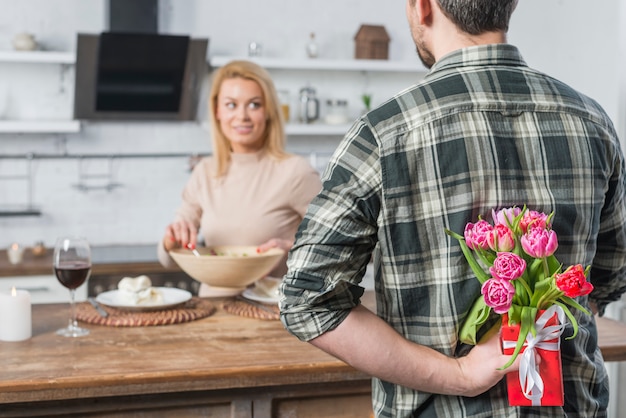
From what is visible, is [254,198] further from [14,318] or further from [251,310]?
[14,318]

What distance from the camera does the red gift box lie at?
127 cm

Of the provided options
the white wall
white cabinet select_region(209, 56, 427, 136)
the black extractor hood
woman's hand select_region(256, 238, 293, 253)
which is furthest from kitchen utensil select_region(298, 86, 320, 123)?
woman's hand select_region(256, 238, 293, 253)

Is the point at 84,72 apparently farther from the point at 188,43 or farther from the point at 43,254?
the point at 43,254

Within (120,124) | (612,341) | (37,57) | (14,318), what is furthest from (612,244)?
(120,124)

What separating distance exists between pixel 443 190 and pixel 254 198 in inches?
76.3

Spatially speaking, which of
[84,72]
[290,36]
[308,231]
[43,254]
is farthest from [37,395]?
[290,36]

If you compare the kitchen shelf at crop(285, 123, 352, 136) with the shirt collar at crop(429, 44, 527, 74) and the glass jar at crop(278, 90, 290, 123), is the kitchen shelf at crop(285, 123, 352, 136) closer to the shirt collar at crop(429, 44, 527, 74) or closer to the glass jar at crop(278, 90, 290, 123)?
the glass jar at crop(278, 90, 290, 123)

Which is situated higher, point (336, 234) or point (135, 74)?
point (135, 74)

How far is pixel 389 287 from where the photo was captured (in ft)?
4.34

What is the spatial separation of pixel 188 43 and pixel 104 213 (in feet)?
3.65

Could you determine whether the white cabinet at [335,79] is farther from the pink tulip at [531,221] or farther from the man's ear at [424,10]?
the pink tulip at [531,221]

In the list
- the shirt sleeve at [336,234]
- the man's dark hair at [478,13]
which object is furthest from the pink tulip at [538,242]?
the man's dark hair at [478,13]

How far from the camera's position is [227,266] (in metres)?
2.48

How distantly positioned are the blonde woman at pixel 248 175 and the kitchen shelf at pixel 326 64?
1577 mm
